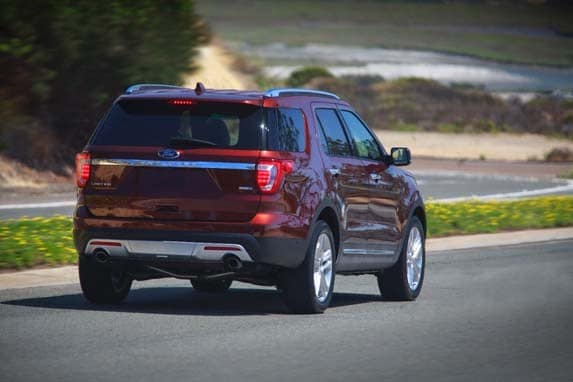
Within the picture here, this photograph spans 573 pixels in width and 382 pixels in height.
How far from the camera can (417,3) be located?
181875mm

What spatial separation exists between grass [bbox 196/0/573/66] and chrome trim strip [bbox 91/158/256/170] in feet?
395

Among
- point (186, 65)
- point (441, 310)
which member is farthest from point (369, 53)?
point (441, 310)

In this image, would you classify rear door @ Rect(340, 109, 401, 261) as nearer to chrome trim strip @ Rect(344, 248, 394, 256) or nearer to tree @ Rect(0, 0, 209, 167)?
chrome trim strip @ Rect(344, 248, 394, 256)

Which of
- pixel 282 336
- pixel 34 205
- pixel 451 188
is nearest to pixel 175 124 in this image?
pixel 282 336

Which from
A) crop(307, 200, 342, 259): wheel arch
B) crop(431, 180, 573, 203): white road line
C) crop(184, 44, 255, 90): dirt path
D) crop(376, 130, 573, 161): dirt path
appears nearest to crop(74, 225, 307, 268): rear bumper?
crop(307, 200, 342, 259): wheel arch

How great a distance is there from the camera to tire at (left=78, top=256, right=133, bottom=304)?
518 inches

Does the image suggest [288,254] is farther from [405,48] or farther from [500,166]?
[405,48]

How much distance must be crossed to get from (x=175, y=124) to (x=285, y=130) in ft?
3.03

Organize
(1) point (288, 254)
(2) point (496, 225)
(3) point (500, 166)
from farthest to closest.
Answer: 1. (3) point (500, 166)
2. (2) point (496, 225)
3. (1) point (288, 254)

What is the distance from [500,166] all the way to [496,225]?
26.8 metres

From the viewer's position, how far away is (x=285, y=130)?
12.9 meters

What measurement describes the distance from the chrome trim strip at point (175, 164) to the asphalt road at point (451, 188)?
39.1 ft

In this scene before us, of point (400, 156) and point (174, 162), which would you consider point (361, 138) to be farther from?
point (174, 162)

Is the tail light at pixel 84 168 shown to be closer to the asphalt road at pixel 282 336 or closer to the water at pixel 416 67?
the asphalt road at pixel 282 336
